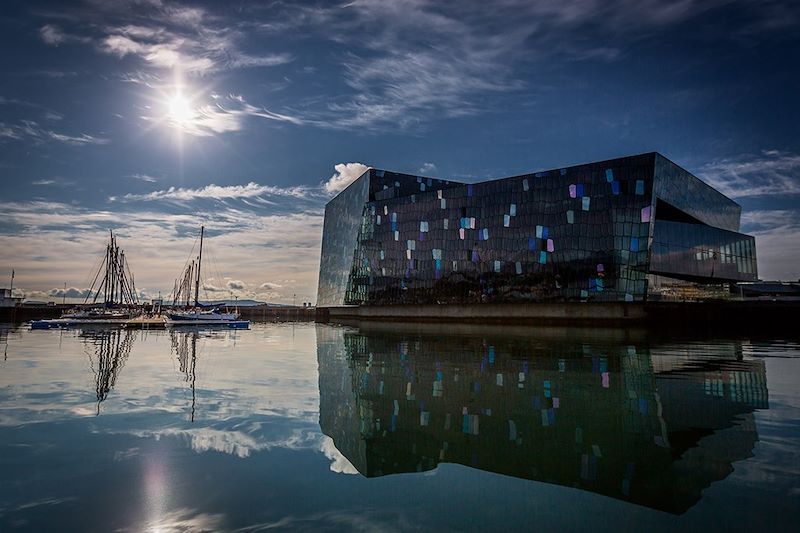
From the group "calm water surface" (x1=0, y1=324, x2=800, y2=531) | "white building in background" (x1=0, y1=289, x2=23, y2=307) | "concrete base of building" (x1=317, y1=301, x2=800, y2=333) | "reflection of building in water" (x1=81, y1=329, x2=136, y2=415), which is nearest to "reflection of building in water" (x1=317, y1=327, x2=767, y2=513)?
"calm water surface" (x1=0, y1=324, x2=800, y2=531)

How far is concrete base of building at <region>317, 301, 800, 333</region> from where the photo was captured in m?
46.0

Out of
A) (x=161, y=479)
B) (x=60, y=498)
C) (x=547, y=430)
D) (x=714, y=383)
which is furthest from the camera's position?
(x=714, y=383)

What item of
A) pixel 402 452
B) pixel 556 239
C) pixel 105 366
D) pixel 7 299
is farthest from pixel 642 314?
pixel 7 299

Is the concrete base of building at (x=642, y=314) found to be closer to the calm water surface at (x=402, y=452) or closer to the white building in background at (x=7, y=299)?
the calm water surface at (x=402, y=452)

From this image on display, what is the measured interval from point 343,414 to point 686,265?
55546 mm

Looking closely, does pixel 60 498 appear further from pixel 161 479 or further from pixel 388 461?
pixel 388 461

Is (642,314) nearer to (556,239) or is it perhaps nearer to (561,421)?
(556,239)

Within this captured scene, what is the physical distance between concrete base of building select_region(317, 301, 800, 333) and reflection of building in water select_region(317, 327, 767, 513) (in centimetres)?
3189

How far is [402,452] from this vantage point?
8.20 metres

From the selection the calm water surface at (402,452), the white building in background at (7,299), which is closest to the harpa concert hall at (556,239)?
the calm water surface at (402,452)

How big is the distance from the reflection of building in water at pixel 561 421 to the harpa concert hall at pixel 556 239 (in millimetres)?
36567

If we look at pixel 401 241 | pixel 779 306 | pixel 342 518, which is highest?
pixel 401 241

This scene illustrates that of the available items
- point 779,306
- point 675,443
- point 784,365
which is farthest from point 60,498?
point 779,306

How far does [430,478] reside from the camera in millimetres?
6996
